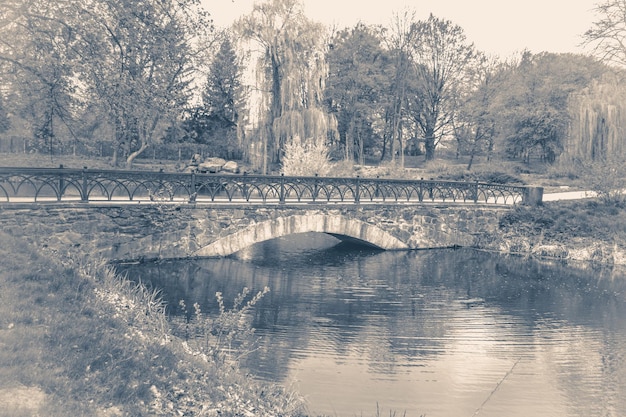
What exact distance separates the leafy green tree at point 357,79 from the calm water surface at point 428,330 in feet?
77.2

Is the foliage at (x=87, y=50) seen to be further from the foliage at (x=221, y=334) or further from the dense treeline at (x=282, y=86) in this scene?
the foliage at (x=221, y=334)

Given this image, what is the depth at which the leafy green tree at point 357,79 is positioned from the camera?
127ft

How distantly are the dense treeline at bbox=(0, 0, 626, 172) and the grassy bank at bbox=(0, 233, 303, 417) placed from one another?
3976 mm

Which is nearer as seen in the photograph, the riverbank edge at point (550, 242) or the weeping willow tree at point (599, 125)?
the riverbank edge at point (550, 242)

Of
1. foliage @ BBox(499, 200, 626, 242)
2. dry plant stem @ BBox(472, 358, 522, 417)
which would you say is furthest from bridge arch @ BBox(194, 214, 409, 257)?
dry plant stem @ BBox(472, 358, 522, 417)

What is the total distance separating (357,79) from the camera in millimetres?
38594

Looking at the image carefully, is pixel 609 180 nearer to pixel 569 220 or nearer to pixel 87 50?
pixel 569 220

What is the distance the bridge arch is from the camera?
49.7ft

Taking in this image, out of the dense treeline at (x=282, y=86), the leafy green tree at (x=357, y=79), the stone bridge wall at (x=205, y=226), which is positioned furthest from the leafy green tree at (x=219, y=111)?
the stone bridge wall at (x=205, y=226)

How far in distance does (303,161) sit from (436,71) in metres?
21.1

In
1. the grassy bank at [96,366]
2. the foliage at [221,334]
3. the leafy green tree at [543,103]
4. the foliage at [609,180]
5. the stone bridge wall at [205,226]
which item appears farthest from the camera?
→ the leafy green tree at [543,103]

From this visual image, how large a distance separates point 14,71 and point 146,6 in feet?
9.00

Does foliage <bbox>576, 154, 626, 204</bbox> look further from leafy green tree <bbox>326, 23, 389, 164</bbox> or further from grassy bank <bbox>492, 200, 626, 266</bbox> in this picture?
leafy green tree <bbox>326, 23, 389, 164</bbox>

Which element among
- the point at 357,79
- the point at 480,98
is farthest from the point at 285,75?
the point at 480,98
